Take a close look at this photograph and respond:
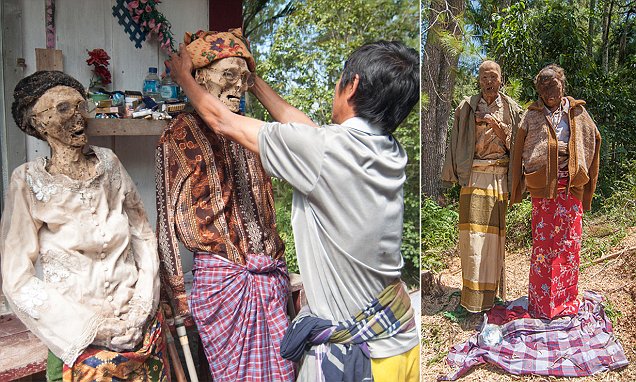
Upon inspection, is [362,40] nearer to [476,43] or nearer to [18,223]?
[476,43]

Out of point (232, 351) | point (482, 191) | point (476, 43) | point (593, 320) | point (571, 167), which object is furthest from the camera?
point (476, 43)

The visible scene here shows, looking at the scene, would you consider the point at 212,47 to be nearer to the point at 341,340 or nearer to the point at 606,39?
the point at 341,340

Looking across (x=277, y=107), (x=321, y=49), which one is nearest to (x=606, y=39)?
(x=321, y=49)

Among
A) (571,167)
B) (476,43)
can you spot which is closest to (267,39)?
(476,43)

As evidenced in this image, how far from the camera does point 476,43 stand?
5.54m

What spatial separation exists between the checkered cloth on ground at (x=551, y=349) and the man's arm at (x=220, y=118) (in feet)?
8.54

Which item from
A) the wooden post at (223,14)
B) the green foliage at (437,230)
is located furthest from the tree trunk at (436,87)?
the wooden post at (223,14)

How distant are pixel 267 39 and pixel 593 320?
445 cm

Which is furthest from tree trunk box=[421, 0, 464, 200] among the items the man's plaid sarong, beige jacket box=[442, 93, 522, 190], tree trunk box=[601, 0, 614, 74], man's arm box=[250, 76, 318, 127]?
the man's plaid sarong

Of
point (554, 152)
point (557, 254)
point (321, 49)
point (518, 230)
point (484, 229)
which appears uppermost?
point (321, 49)

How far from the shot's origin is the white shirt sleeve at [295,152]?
1861 mm

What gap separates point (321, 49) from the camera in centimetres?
673

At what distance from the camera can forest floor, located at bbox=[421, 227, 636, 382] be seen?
3.91 meters

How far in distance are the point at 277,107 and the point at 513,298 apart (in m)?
3.27
